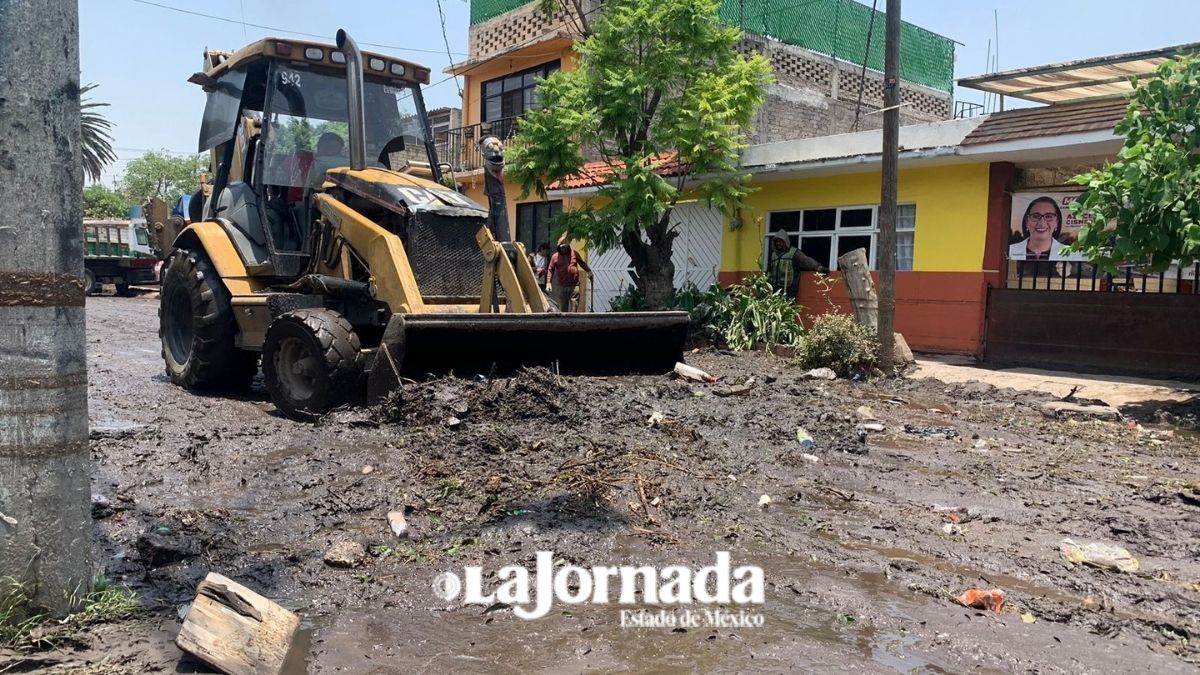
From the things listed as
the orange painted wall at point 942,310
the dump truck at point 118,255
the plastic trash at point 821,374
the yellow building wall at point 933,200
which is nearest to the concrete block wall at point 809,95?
the yellow building wall at point 933,200

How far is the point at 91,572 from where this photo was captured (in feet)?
10.6

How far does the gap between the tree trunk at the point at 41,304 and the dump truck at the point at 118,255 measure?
86.4 feet

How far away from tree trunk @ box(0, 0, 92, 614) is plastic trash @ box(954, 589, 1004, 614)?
343cm

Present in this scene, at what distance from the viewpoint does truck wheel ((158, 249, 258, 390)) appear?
25.7ft

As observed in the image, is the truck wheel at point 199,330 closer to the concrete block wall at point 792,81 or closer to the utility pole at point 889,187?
the utility pole at point 889,187

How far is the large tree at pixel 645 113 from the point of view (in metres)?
13.2

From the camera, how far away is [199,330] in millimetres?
7863

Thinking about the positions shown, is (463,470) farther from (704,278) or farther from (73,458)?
(704,278)

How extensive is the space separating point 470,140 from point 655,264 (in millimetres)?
9401

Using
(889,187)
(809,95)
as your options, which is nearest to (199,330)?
(889,187)

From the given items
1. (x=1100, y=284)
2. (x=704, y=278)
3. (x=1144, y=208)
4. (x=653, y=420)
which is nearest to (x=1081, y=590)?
(x=653, y=420)

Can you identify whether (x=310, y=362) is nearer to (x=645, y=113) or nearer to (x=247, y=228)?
(x=247, y=228)

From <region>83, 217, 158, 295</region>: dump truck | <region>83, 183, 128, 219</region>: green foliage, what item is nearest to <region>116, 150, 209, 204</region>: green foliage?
<region>83, 183, 128, 219</region>: green foliage

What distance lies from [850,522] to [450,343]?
3.20 m
